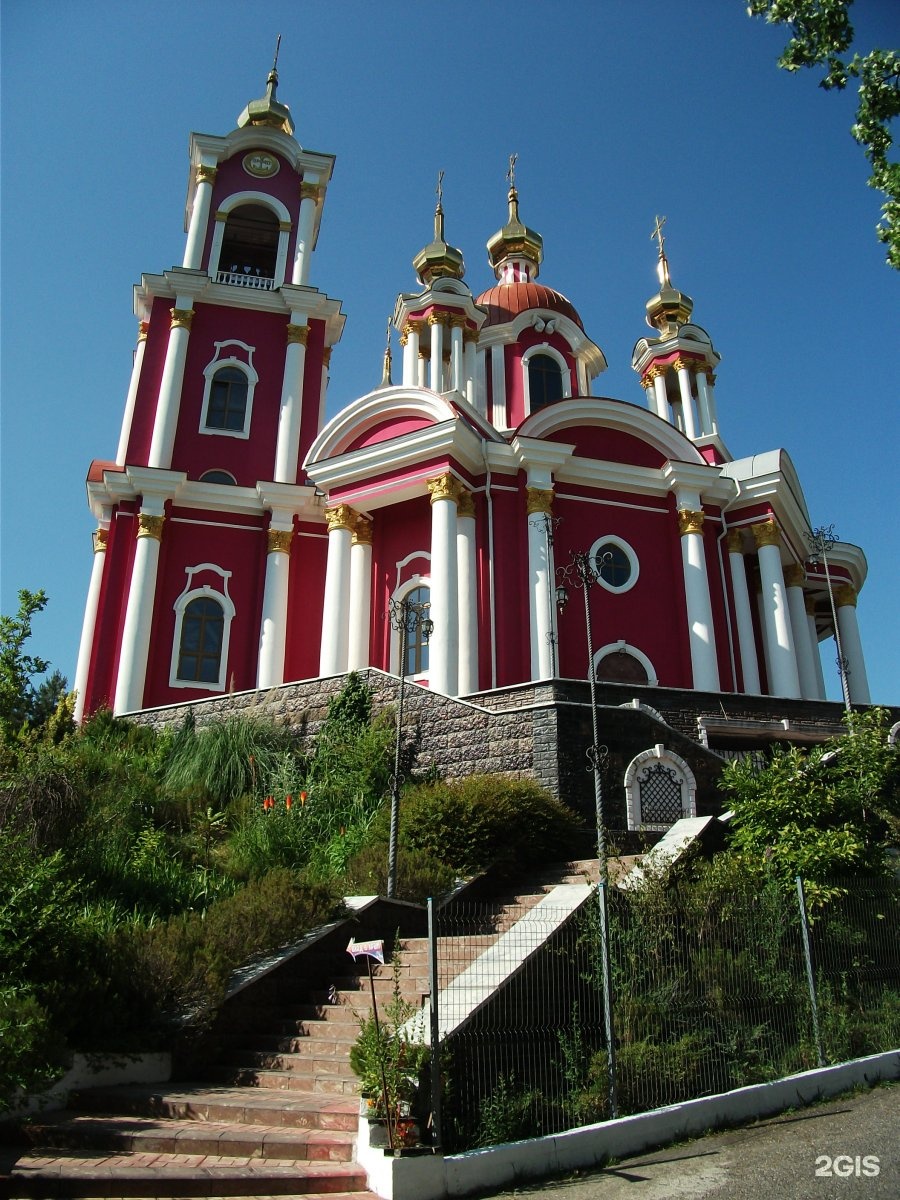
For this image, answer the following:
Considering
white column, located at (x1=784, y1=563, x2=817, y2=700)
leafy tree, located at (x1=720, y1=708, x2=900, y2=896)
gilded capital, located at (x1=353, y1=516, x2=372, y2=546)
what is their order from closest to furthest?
leafy tree, located at (x1=720, y1=708, x2=900, y2=896)
gilded capital, located at (x1=353, y1=516, x2=372, y2=546)
white column, located at (x1=784, y1=563, x2=817, y2=700)

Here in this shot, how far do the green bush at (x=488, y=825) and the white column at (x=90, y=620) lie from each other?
1185 centimetres

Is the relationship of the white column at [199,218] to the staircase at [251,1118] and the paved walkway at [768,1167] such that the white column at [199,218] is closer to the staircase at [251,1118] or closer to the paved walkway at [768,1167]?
the staircase at [251,1118]

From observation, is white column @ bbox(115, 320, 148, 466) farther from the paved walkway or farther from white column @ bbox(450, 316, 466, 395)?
the paved walkway

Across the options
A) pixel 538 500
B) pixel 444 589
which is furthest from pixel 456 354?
pixel 444 589

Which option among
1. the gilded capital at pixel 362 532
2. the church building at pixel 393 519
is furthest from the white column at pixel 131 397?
the gilded capital at pixel 362 532

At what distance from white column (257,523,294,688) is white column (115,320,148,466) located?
4424 mm

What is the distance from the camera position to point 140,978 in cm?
833

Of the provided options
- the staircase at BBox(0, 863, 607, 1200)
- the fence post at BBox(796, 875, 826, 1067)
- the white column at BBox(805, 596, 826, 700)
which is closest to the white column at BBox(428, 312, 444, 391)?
the white column at BBox(805, 596, 826, 700)

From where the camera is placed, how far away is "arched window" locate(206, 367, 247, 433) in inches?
1004

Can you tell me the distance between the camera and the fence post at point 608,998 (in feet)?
23.5

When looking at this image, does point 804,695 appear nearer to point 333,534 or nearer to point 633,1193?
point 333,534

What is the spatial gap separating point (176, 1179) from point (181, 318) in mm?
23221

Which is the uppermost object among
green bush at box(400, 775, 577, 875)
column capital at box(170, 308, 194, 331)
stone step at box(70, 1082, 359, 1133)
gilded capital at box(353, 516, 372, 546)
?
column capital at box(170, 308, 194, 331)

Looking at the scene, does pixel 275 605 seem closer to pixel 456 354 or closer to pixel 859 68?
pixel 456 354
